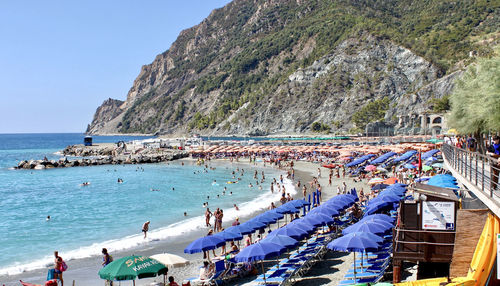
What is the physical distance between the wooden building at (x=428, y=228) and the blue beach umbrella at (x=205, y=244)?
648 centimetres

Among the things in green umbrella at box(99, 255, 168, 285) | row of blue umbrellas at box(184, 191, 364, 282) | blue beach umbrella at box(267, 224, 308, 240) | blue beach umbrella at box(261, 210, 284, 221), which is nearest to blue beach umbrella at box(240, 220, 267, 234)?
row of blue umbrellas at box(184, 191, 364, 282)

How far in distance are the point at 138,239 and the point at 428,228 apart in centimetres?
1563

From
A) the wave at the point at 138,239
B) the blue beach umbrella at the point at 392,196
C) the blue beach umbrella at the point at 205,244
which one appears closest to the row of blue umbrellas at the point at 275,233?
the blue beach umbrella at the point at 205,244

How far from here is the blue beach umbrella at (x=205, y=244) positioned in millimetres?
13695

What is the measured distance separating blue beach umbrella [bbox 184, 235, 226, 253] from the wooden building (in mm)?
6478

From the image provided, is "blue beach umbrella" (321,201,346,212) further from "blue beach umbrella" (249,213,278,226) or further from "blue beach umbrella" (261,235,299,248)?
"blue beach umbrella" (261,235,299,248)

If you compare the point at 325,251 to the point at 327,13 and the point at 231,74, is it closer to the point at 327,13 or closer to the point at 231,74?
the point at 327,13

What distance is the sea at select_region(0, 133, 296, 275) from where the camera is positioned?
20716mm

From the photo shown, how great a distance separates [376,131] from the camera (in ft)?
308

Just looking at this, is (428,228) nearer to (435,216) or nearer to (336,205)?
(435,216)

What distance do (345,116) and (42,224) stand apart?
99.0 metres

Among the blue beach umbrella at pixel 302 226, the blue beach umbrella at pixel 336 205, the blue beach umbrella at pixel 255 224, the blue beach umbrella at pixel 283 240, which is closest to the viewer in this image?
the blue beach umbrella at pixel 283 240

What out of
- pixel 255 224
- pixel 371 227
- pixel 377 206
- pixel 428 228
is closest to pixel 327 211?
pixel 377 206

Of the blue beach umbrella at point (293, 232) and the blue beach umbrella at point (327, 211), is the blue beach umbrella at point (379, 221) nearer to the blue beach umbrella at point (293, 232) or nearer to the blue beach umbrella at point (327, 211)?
the blue beach umbrella at point (293, 232)
